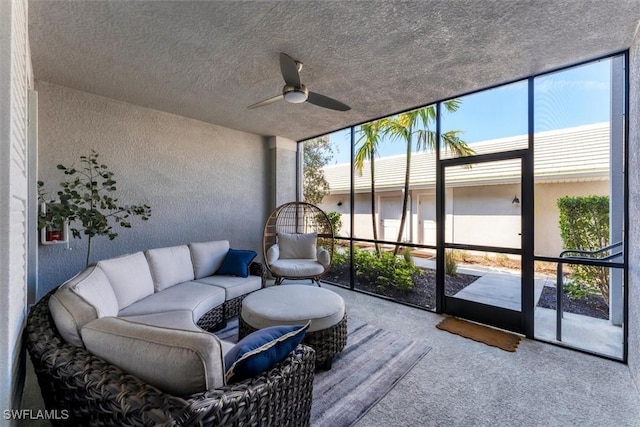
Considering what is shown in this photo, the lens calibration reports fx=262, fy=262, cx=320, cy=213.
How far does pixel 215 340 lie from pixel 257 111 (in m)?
3.31

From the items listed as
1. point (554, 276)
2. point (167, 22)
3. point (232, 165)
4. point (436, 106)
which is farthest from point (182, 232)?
point (554, 276)

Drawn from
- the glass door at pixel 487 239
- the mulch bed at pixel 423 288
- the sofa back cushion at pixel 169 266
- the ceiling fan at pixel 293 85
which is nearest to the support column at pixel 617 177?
the glass door at pixel 487 239

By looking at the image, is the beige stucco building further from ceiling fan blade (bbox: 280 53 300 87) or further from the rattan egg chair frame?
ceiling fan blade (bbox: 280 53 300 87)

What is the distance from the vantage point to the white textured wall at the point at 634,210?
1.95 m

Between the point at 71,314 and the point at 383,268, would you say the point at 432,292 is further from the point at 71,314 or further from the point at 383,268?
the point at 71,314

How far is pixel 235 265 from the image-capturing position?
3332 millimetres

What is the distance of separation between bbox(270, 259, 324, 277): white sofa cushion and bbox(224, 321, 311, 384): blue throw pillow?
8.09ft

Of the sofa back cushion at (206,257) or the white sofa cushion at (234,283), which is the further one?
the sofa back cushion at (206,257)

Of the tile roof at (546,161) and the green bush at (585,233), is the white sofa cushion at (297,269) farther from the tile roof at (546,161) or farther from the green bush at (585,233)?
the green bush at (585,233)

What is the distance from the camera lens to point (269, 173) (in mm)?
5004

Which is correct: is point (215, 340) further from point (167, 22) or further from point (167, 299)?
point (167, 22)

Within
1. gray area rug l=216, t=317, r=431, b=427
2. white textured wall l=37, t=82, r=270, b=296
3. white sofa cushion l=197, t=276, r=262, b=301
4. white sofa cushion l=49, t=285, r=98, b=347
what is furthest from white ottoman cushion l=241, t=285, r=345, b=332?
white textured wall l=37, t=82, r=270, b=296

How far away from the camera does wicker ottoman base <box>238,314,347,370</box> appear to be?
2074mm

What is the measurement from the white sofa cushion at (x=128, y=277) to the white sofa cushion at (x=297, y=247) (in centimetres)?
202
